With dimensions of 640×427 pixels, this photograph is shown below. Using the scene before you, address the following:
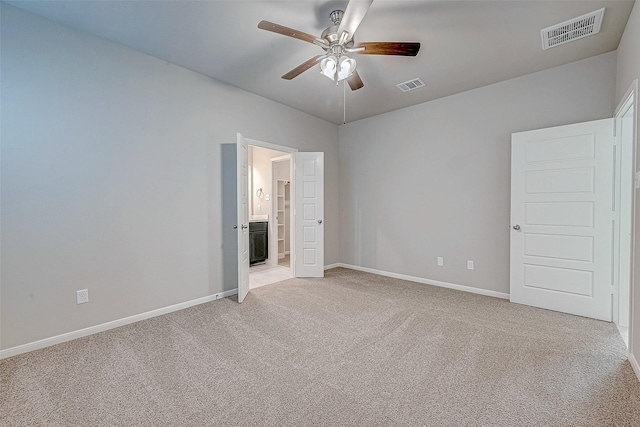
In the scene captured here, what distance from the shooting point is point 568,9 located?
2.22 metres

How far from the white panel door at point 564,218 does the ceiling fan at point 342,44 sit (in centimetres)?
207


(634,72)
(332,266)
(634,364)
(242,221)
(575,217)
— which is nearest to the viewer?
(634,364)

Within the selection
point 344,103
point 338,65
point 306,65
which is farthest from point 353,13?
point 344,103

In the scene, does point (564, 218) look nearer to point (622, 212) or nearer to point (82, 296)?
point (622, 212)

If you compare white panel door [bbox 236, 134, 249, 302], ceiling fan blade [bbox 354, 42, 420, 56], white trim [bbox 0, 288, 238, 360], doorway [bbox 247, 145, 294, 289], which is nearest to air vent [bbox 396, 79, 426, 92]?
ceiling fan blade [bbox 354, 42, 420, 56]

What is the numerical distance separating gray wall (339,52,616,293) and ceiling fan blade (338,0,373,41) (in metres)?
2.51

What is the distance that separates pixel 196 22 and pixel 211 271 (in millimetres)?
2645

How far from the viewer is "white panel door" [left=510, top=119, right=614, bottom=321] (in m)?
2.80

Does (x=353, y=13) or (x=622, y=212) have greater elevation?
(x=353, y=13)

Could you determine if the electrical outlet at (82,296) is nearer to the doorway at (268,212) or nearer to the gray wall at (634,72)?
the doorway at (268,212)

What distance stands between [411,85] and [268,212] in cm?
360

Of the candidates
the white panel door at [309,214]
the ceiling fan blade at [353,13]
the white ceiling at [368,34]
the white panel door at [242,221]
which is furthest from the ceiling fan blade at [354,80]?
the white panel door at [309,214]

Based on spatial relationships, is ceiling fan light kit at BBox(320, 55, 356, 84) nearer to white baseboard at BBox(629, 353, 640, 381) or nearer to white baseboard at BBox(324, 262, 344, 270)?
white baseboard at BBox(629, 353, 640, 381)

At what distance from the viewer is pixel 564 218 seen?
118 inches
